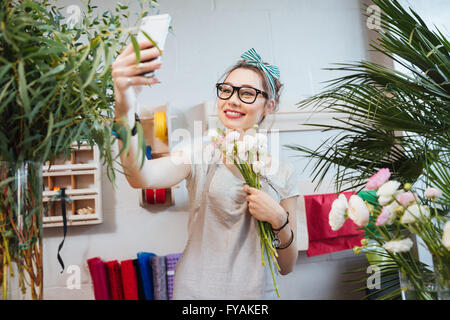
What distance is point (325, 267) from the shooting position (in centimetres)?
226

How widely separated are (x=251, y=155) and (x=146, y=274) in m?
1.14

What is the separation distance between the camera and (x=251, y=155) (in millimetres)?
1067

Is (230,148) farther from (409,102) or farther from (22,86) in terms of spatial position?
(409,102)

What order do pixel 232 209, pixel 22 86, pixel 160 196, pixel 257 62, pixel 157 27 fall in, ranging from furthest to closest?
pixel 160 196
pixel 257 62
pixel 232 209
pixel 157 27
pixel 22 86

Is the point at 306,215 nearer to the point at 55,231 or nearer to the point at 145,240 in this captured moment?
the point at 145,240

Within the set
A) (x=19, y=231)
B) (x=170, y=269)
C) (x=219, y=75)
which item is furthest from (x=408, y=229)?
(x=219, y=75)

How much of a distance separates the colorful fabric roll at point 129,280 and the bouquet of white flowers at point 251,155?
1.04 m

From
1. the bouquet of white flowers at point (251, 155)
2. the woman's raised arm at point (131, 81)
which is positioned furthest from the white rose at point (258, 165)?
the woman's raised arm at point (131, 81)

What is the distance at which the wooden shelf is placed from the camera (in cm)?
195

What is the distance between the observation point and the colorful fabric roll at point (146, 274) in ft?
6.27

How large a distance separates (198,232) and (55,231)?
1.20 m

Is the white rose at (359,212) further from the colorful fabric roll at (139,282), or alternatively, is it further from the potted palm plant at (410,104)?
the colorful fabric roll at (139,282)
